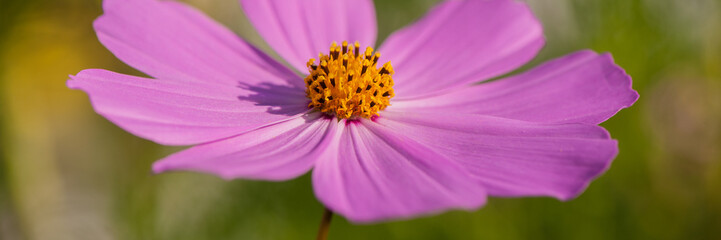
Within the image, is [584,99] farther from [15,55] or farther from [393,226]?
[15,55]

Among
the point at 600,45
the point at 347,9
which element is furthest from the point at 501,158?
the point at 600,45

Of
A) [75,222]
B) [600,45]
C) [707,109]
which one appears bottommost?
[75,222]

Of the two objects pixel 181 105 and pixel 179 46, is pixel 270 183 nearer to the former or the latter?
pixel 179 46

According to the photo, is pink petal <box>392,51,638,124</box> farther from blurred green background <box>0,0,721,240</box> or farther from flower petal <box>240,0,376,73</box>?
blurred green background <box>0,0,721,240</box>

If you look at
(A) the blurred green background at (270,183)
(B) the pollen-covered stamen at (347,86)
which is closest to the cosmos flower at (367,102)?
(B) the pollen-covered stamen at (347,86)

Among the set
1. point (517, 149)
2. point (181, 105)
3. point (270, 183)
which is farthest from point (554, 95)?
point (270, 183)

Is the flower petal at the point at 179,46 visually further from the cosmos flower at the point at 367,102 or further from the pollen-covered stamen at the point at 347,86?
the pollen-covered stamen at the point at 347,86

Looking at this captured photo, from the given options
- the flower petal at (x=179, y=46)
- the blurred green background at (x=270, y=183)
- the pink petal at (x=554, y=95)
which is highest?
the flower petal at (x=179, y=46)
